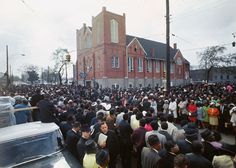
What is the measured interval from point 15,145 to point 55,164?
3.34ft

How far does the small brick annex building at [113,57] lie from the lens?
120 feet

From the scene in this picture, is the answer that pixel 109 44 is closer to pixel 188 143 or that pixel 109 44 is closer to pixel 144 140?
pixel 144 140

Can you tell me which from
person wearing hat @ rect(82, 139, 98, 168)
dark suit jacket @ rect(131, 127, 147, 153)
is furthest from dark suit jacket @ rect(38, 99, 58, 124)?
person wearing hat @ rect(82, 139, 98, 168)

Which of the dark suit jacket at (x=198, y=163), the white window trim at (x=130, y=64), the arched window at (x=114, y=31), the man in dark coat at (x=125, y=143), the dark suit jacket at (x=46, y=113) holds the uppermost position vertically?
the arched window at (x=114, y=31)

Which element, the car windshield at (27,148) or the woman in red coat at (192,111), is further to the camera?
the woman in red coat at (192,111)

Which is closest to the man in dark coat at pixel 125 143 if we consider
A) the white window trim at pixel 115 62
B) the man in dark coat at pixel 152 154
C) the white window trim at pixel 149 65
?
the man in dark coat at pixel 152 154

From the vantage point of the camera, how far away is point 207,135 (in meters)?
4.69

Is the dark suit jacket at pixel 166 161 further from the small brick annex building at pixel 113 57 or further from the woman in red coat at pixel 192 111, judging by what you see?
the small brick annex building at pixel 113 57

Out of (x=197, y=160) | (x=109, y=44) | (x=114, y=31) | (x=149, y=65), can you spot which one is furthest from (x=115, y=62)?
(x=197, y=160)

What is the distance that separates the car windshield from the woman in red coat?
8522 millimetres

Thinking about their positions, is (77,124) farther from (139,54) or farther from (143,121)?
(139,54)

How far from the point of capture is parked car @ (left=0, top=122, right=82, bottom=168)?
4180 millimetres

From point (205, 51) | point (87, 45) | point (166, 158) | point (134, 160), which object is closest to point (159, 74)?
point (205, 51)

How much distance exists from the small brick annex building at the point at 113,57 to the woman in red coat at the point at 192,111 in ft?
73.0
